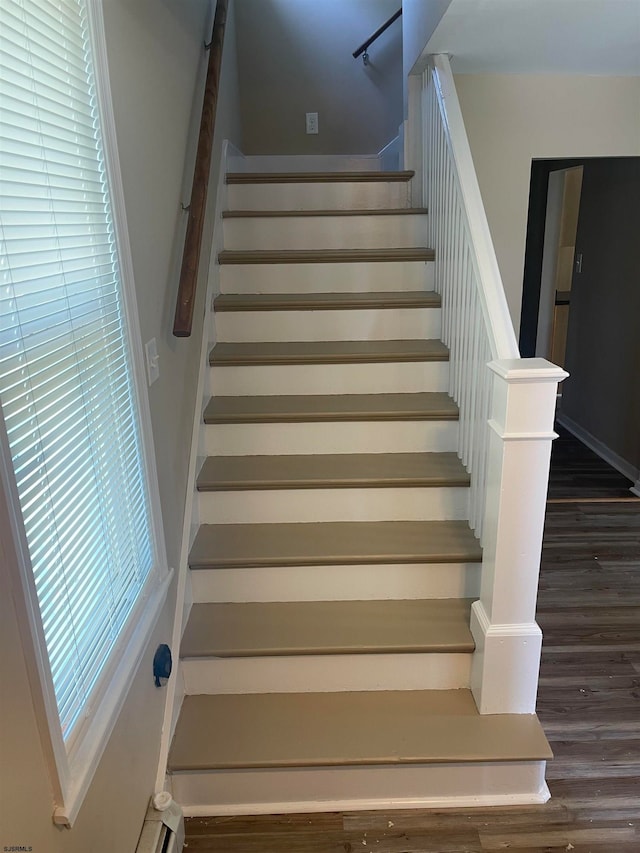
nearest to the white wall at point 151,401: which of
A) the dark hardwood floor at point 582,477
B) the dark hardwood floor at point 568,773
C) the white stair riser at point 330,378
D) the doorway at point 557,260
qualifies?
the white stair riser at point 330,378

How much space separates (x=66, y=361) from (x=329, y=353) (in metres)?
1.44

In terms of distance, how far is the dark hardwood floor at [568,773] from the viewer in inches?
64.9

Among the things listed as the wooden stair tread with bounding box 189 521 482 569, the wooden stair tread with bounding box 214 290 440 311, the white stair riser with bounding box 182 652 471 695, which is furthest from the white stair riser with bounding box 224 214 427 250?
the white stair riser with bounding box 182 652 471 695

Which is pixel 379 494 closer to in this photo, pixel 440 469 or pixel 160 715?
pixel 440 469

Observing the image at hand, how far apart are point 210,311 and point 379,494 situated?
1.04 metres

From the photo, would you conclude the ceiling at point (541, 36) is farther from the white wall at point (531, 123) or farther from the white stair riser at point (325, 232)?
the white stair riser at point (325, 232)

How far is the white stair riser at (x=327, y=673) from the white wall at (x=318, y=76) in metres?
3.16

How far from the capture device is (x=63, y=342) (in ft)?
3.65

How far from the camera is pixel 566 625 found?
8.10ft

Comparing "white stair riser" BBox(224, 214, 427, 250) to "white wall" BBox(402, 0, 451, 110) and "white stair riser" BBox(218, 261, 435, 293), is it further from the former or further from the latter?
"white wall" BBox(402, 0, 451, 110)

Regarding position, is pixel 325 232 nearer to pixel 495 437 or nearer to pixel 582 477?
pixel 495 437

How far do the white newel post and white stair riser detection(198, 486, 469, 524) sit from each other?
1.29ft

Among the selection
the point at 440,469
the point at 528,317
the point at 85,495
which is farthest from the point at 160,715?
the point at 528,317

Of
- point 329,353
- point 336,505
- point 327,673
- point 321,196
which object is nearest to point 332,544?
point 336,505
